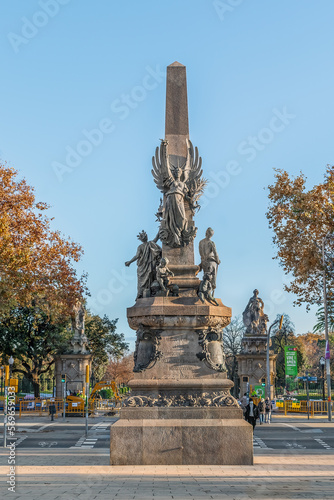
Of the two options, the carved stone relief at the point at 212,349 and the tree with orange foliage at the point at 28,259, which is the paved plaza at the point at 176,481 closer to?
the carved stone relief at the point at 212,349

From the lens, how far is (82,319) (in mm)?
47531

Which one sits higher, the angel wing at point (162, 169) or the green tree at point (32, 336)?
the angel wing at point (162, 169)

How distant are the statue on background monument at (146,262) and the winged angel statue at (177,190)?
0.45m

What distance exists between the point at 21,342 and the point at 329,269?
24.3m

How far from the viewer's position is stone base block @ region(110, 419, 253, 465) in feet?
49.1

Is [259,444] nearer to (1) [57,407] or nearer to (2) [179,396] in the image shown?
(2) [179,396]

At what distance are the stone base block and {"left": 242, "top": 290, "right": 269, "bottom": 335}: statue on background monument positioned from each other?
33313 millimetres

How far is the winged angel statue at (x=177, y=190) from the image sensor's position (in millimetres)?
18000

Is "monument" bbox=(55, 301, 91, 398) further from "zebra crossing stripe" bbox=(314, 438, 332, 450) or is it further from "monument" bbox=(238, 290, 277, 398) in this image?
"zebra crossing stripe" bbox=(314, 438, 332, 450)

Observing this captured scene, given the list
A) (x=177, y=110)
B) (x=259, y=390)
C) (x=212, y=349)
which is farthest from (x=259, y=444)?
(x=259, y=390)

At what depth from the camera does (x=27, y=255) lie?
29.5 metres

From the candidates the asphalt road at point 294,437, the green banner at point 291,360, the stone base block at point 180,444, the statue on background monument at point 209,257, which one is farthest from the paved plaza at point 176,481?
the green banner at point 291,360

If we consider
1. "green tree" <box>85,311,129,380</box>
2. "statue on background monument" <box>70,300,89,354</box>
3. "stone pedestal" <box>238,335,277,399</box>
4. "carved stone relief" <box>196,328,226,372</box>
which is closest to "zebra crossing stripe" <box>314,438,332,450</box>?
"carved stone relief" <box>196,328,226,372</box>

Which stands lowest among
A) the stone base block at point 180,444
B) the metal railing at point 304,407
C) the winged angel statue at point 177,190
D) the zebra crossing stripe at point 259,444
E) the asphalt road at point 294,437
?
the metal railing at point 304,407
